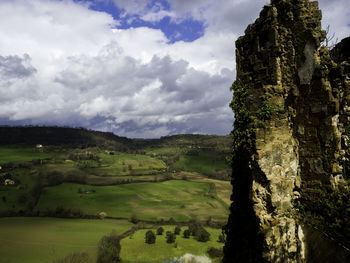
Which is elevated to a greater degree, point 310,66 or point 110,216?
point 310,66

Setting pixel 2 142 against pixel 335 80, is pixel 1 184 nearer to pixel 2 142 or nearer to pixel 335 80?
pixel 335 80

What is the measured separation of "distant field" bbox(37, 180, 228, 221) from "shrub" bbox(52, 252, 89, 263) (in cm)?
3218

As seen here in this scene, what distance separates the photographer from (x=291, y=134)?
7.94 metres

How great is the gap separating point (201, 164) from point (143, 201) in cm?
7701

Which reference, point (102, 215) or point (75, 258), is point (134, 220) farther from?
point (75, 258)

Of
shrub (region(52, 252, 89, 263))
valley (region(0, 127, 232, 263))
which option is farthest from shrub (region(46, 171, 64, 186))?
shrub (region(52, 252, 89, 263))

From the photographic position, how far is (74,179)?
105 metres

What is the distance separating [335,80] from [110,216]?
266ft

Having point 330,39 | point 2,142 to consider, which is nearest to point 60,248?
point 330,39

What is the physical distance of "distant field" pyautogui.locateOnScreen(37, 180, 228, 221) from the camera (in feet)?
259

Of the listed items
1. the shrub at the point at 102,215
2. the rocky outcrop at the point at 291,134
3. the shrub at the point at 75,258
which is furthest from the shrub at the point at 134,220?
the rocky outcrop at the point at 291,134

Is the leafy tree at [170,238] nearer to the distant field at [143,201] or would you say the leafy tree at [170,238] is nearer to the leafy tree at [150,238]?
the leafy tree at [150,238]

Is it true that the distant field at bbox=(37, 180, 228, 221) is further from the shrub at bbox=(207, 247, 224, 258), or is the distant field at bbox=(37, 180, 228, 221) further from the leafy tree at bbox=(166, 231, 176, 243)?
the shrub at bbox=(207, 247, 224, 258)

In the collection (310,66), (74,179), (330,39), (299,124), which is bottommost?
(74,179)
